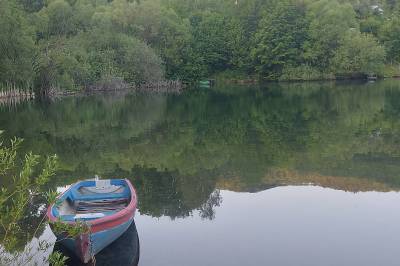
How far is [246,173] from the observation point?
2109 cm

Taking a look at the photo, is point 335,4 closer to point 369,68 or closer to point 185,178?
point 369,68

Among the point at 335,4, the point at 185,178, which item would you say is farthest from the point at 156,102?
the point at 335,4

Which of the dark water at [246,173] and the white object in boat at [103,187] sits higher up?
the white object in boat at [103,187]

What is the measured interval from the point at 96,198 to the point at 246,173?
26.3ft

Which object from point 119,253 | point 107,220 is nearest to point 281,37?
point 119,253

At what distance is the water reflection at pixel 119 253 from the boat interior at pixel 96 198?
2.95 ft

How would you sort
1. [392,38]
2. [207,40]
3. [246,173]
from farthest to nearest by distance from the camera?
1. [392,38]
2. [207,40]
3. [246,173]

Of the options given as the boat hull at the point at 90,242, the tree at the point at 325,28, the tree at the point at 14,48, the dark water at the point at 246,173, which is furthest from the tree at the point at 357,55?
the boat hull at the point at 90,242

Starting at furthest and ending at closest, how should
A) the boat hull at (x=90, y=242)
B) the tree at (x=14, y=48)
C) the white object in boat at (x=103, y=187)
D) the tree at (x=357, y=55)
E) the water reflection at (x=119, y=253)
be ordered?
the tree at (x=357, y=55), the tree at (x=14, y=48), the white object in boat at (x=103, y=187), the water reflection at (x=119, y=253), the boat hull at (x=90, y=242)

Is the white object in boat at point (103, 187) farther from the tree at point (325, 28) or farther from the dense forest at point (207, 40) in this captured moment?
the tree at point (325, 28)

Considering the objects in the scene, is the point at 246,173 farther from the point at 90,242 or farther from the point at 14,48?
the point at 14,48

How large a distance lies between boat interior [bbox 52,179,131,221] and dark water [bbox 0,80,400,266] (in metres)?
1.16

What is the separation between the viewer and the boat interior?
14.1 metres

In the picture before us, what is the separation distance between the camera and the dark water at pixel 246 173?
13516 mm
